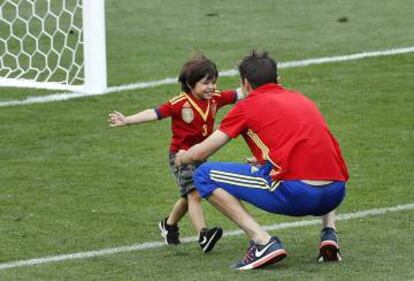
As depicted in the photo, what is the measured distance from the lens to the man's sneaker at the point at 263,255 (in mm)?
7602

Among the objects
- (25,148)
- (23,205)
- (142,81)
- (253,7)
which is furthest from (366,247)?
(253,7)

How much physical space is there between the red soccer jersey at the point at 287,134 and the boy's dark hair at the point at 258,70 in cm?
6

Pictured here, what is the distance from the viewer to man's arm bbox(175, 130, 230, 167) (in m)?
7.64

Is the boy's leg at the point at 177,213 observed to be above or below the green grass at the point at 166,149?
above

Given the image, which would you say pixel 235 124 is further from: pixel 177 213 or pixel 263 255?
pixel 177 213

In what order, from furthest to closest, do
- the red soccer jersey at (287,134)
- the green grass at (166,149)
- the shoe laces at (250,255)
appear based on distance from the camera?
the green grass at (166,149)
the shoe laces at (250,255)
the red soccer jersey at (287,134)

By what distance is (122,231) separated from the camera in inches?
346

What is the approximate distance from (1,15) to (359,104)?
13.9ft

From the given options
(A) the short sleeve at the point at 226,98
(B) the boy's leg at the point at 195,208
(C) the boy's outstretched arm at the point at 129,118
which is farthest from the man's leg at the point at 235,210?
(A) the short sleeve at the point at 226,98

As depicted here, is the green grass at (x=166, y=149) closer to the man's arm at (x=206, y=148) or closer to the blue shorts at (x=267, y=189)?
the blue shorts at (x=267, y=189)

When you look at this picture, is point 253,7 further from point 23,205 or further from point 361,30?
point 23,205

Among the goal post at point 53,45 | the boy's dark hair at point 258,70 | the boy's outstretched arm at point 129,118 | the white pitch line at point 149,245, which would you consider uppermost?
the boy's dark hair at point 258,70

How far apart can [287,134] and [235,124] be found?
29 centimetres

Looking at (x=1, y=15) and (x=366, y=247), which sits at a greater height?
(x=366, y=247)
